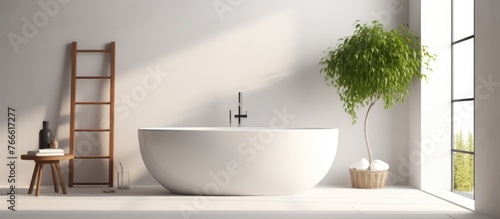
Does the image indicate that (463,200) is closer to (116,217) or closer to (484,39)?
(484,39)

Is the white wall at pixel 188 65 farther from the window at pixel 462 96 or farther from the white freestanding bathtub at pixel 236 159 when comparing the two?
the white freestanding bathtub at pixel 236 159

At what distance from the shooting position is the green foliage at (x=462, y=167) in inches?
243

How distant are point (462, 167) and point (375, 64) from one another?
4.28 feet

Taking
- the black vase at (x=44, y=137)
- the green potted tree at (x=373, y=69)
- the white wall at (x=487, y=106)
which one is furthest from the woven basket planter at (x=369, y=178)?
the black vase at (x=44, y=137)

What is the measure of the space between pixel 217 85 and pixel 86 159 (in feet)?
4.93

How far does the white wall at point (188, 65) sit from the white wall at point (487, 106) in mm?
1995

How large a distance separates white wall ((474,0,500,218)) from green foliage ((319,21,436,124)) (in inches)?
54.5

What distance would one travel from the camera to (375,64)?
6.16 metres

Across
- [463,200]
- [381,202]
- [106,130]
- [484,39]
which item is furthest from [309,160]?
[106,130]

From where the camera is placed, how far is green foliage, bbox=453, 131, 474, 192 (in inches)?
243

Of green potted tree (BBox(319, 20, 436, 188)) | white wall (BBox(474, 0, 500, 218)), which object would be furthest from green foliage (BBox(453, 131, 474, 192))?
white wall (BBox(474, 0, 500, 218))

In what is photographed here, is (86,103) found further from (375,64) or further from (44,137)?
(375,64)

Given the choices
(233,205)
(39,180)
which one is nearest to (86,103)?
(39,180)

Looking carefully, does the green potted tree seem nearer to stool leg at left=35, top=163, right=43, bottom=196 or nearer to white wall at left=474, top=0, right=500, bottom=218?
white wall at left=474, top=0, right=500, bottom=218
